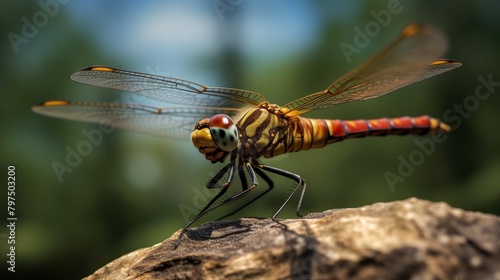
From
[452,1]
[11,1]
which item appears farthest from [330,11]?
[11,1]

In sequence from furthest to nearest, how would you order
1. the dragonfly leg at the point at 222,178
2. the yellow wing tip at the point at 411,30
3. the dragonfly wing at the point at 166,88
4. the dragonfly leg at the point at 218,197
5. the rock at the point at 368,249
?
the dragonfly wing at the point at 166,88 → the dragonfly leg at the point at 222,178 → the dragonfly leg at the point at 218,197 → the yellow wing tip at the point at 411,30 → the rock at the point at 368,249

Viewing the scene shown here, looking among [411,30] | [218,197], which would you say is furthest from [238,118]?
[411,30]

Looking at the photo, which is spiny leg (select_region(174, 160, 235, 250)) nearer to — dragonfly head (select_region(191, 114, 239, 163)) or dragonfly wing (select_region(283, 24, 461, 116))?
dragonfly head (select_region(191, 114, 239, 163))

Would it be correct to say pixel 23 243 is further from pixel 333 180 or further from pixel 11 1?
pixel 333 180

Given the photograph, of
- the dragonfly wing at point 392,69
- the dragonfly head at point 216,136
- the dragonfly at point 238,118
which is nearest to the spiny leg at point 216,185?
the dragonfly at point 238,118

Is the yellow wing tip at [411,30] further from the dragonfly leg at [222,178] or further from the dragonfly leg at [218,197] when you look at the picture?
the dragonfly leg at [222,178]
